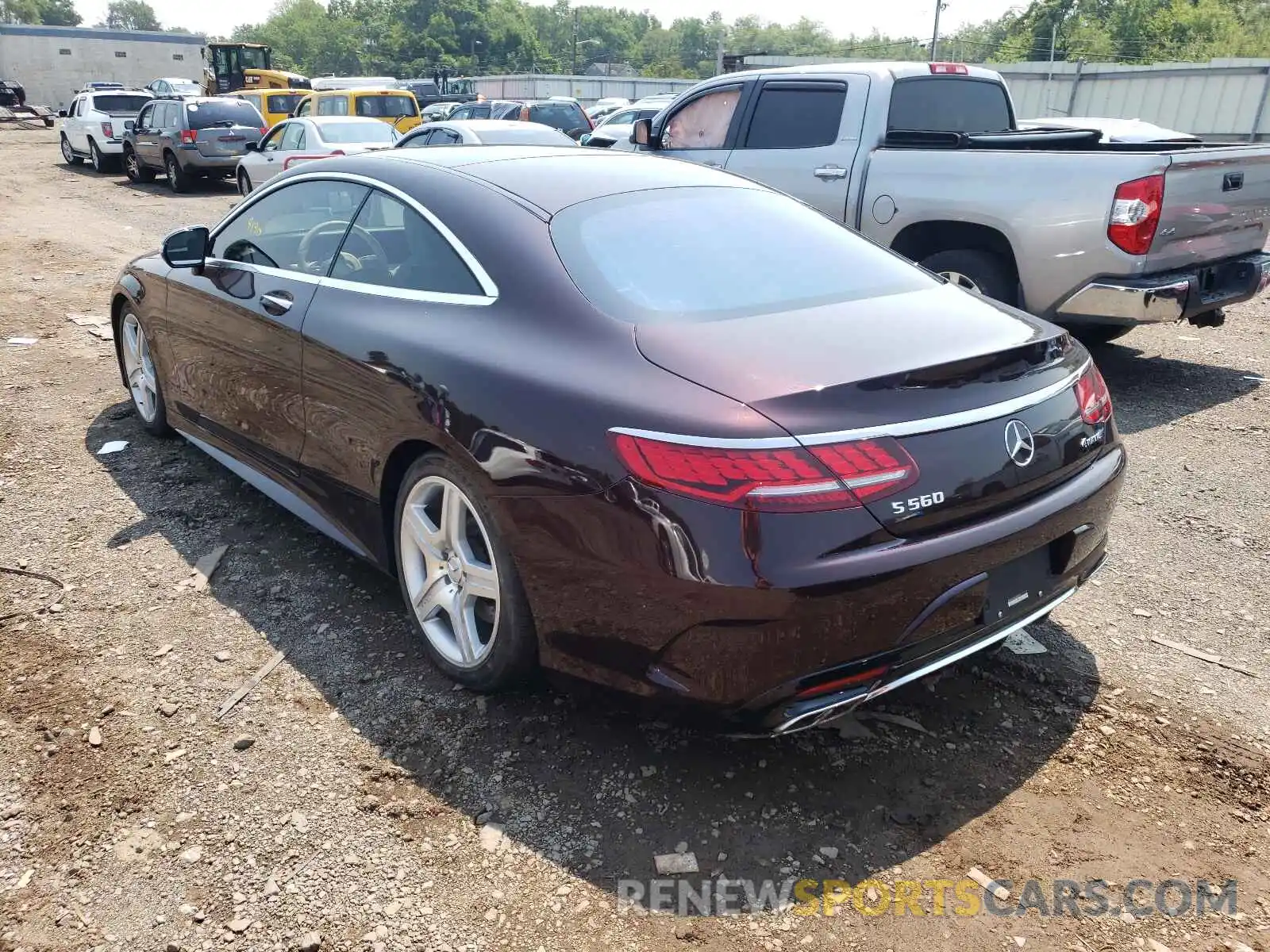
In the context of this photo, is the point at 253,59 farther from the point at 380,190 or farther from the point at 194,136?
the point at 380,190

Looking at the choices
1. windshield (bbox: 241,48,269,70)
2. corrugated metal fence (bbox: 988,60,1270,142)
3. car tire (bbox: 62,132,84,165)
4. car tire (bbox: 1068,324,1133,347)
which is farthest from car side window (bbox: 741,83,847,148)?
windshield (bbox: 241,48,269,70)

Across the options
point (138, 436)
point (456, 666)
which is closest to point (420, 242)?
point (456, 666)

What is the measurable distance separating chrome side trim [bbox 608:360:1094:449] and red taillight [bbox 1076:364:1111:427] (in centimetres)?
29

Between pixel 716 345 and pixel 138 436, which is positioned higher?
pixel 716 345

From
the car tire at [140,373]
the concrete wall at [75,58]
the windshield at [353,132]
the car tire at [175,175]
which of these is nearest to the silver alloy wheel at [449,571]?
the car tire at [140,373]

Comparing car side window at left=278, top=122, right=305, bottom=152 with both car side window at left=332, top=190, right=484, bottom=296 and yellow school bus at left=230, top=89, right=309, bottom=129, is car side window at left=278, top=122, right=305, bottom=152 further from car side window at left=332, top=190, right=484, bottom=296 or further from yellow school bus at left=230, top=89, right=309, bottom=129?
car side window at left=332, top=190, right=484, bottom=296

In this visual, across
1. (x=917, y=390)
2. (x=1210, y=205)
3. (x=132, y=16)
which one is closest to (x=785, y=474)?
(x=917, y=390)

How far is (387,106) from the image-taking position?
20.0m

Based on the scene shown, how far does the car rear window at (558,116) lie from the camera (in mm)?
22531

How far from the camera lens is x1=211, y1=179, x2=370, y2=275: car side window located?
3725 millimetres

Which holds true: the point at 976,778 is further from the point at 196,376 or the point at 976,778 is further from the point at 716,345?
the point at 196,376

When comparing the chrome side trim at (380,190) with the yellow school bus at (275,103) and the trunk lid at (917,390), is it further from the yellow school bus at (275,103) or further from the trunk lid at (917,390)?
the yellow school bus at (275,103)

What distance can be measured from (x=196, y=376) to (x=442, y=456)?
2119mm

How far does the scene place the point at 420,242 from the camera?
3283 millimetres
